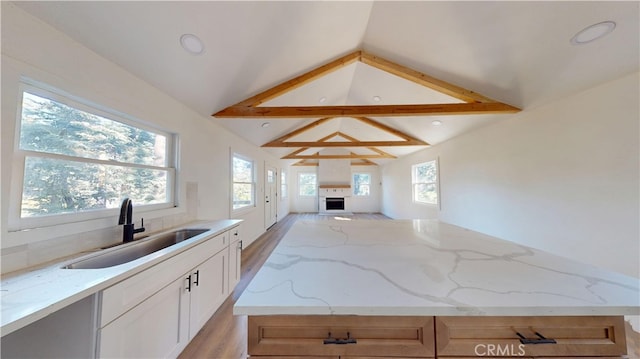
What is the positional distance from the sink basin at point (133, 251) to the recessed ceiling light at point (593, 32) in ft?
11.8

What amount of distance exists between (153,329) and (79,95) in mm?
1540

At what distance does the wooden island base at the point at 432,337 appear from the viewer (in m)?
0.71

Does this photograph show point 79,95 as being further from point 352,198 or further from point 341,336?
point 352,198

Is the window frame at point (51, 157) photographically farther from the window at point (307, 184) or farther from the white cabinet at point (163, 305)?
the window at point (307, 184)

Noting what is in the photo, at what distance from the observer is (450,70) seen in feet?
8.61

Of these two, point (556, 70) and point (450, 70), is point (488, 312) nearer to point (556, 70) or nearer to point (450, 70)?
point (556, 70)

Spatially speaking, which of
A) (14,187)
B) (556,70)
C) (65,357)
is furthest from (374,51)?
(65,357)

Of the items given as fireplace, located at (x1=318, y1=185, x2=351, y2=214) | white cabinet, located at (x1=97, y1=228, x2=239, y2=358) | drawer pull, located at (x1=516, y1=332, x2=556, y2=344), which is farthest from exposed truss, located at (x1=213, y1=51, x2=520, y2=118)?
fireplace, located at (x1=318, y1=185, x2=351, y2=214)

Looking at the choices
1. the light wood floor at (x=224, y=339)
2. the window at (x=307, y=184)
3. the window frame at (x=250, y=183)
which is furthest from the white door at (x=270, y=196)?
the light wood floor at (x=224, y=339)

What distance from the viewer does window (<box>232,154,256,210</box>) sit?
4113mm

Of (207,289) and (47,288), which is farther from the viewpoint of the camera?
(207,289)

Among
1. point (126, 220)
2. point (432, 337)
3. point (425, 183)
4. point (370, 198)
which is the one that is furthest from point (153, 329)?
point (370, 198)

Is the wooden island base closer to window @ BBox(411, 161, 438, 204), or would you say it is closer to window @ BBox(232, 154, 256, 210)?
window @ BBox(232, 154, 256, 210)

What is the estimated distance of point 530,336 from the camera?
709 millimetres
